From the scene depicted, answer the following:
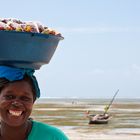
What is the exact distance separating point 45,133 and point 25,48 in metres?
0.59

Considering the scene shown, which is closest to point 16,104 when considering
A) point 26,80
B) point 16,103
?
point 16,103

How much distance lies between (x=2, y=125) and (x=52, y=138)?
1.12 ft

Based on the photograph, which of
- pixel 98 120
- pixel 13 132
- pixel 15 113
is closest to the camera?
pixel 15 113

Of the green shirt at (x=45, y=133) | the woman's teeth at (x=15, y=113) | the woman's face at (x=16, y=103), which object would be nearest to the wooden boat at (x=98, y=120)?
the green shirt at (x=45, y=133)

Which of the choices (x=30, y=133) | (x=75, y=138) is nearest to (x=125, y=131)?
(x=75, y=138)

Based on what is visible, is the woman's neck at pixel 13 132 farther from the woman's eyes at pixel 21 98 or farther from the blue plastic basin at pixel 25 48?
the blue plastic basin at pixel 25 48

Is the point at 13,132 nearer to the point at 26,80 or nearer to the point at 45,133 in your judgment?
the point at 45,133

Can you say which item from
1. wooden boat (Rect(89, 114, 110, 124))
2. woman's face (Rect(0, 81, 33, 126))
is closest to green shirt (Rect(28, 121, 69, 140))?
woman's face (Rect(0, 81, 33, 126))

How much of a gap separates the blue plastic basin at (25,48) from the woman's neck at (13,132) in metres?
0.41

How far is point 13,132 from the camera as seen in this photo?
3.19 meters

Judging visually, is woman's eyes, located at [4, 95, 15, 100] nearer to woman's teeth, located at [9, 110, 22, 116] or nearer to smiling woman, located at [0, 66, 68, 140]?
smiling woman, located at [0, 66, 68, 140]

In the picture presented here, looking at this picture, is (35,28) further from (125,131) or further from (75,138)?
(125,131)

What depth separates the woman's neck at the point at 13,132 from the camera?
10.5ft

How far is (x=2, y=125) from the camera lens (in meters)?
3.22
